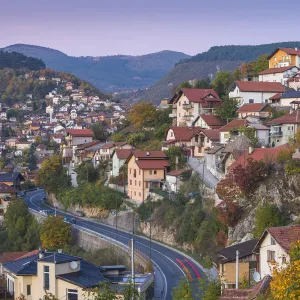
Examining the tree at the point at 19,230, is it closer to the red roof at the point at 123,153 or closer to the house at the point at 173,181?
the red roof at the point at 123,153

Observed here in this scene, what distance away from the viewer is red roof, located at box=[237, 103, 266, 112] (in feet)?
188

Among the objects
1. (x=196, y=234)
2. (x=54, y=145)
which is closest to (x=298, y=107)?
(x=196, y=234)

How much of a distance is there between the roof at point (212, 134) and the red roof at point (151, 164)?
13.6 feet

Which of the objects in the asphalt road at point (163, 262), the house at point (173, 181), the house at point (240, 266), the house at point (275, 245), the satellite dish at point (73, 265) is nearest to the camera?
the satellite dish at point (73, 265)

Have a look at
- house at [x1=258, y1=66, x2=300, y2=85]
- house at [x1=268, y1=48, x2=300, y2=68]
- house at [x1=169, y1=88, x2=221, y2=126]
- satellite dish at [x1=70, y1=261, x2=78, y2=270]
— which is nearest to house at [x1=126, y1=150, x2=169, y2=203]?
house at [x1=169, y1=88, x2=221, y2=126]

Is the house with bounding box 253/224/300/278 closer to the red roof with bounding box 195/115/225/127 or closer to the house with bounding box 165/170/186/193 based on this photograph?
the house with bounding box 165/170/186/193

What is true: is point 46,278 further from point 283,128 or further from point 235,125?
point 235,125

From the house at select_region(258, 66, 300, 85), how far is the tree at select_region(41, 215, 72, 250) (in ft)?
90.1

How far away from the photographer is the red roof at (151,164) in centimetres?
5603

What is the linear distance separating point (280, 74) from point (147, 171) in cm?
1990

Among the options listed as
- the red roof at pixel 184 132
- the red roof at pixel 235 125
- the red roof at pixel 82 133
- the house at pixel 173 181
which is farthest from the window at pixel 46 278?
the red roof at pixel 82 133

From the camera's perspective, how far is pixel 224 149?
49.2m

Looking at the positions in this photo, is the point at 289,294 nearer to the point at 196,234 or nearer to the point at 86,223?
the point at 196,234

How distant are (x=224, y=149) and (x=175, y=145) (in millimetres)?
10222
